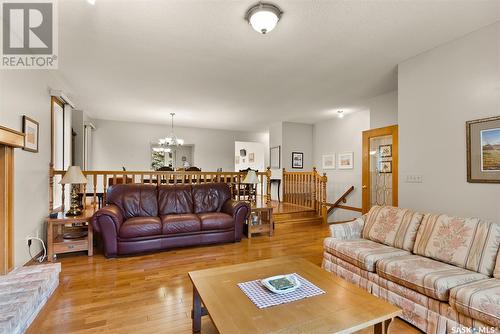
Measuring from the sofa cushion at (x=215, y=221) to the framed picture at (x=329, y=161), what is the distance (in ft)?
13.8

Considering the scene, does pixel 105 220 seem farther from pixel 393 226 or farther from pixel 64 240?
pixel 393 226

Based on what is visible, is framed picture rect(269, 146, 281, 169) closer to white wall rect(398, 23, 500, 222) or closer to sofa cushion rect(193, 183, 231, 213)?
sofa cushion rect(193, 183, 231, 213)

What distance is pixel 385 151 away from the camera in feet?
15.7

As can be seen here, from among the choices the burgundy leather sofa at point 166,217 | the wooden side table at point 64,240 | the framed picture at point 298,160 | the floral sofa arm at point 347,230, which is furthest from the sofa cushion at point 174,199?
the framed picture at point 298,160

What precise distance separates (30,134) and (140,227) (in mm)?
1825

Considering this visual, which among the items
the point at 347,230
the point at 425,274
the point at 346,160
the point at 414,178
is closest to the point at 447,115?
the point at 414,178

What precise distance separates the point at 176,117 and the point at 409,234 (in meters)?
6.36

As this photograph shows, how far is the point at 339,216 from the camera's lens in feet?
22.7

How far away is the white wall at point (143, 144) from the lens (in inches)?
305

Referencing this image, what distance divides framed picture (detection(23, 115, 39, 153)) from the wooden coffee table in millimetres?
2766

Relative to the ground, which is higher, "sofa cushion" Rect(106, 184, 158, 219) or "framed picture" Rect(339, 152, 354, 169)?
"framed picture" Rect(339, 152, 354, 169)

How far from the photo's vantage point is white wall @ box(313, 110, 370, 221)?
6402 millimetres

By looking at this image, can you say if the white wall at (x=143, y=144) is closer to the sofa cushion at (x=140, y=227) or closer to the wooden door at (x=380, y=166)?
the sofa cushion at (x=140, y=227)

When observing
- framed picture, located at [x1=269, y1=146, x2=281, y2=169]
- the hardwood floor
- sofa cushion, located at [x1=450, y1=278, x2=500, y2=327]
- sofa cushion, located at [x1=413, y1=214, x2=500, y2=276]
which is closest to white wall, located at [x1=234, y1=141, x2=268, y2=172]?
framed picture, located at [x1=269, y1=146, x2=281, y2=169]
